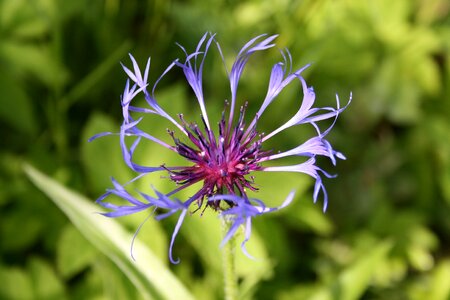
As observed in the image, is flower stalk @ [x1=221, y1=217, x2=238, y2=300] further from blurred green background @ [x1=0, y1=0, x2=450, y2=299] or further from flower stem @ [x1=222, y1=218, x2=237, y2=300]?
blurred green background @ [x1=0, y1=0, x2=450, y2=299]

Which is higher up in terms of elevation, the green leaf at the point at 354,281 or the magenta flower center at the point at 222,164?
the magenta flower center at the point at 222,164

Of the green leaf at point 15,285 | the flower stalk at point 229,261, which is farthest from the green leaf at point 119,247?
the green leaf at point 15,285

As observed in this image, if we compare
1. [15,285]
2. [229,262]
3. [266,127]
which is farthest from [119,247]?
[266,127]

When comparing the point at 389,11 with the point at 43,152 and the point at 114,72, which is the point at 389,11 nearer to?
the point at 114,72

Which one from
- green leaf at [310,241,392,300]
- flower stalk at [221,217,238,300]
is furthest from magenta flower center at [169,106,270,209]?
green leaf at [310,241,392,300]

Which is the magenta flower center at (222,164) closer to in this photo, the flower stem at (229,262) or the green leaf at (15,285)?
the flower stem at (229,262)
